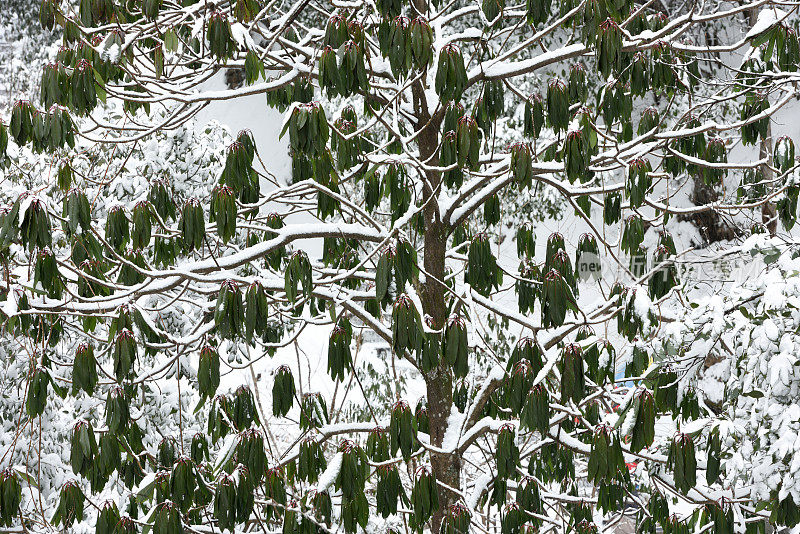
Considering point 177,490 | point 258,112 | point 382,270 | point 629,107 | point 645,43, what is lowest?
point 177,490

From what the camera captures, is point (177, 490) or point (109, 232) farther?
point (109, 232)

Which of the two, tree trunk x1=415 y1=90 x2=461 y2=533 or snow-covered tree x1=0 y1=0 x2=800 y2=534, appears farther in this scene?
tree trunk x1=415 y1=90 x2=461 y2=533

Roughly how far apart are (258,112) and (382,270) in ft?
42.4

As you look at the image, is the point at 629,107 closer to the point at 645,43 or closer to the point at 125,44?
the point at 645,43

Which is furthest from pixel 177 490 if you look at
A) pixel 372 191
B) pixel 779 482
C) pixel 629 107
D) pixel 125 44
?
pixel 629 107

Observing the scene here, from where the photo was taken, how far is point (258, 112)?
15.2 metres

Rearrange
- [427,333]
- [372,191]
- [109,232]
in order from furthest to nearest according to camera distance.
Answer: [372,191] < [109,232] < [427,333]

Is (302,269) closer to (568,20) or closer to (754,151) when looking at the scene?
(568,20)

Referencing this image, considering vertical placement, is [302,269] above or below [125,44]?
below

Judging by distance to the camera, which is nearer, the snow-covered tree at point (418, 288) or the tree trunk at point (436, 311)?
the snow-covered tree at point (418, 288)

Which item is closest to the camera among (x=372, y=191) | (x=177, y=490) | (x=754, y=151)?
(x=177, y=490)

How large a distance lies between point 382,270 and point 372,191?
2.80 feet

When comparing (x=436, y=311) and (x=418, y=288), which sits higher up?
(x=418, y=288)

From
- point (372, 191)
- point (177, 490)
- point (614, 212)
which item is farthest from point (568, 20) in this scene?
point (177, 490)
